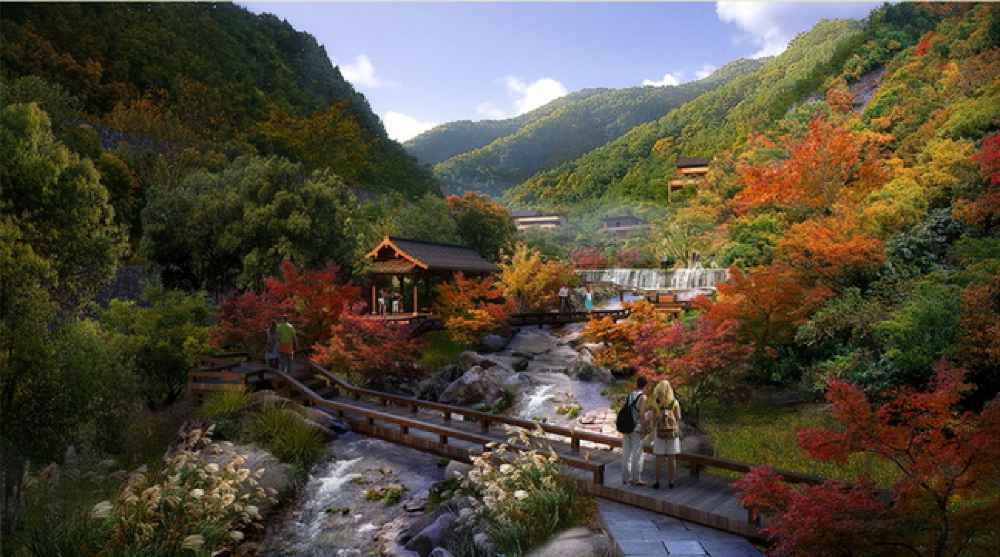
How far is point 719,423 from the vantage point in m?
11.4

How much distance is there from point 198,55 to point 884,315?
49800mm

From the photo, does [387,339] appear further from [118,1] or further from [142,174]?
[118,1]

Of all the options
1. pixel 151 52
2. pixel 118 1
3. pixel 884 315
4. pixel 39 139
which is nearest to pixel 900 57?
pixel 884 315

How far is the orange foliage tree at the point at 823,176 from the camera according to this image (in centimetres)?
1733

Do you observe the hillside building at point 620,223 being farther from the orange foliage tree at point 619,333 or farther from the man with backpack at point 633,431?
the man with backpack at point 633,431

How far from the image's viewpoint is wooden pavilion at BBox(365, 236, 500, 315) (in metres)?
22.0

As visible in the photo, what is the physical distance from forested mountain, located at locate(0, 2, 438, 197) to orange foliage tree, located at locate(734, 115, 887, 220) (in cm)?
2743

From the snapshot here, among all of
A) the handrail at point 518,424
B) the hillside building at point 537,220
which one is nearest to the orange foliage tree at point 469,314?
the handrail at point 518,424

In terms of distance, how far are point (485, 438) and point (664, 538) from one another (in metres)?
3.79

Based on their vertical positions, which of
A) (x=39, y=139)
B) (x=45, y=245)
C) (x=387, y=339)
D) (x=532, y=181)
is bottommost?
(x=387, y=339)

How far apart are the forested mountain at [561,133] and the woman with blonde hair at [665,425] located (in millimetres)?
73939

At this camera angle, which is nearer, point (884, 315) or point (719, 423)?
point (884, 315)

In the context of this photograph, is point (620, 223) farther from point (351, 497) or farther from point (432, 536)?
point (432, 536)

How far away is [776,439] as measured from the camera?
9961 millimetres
